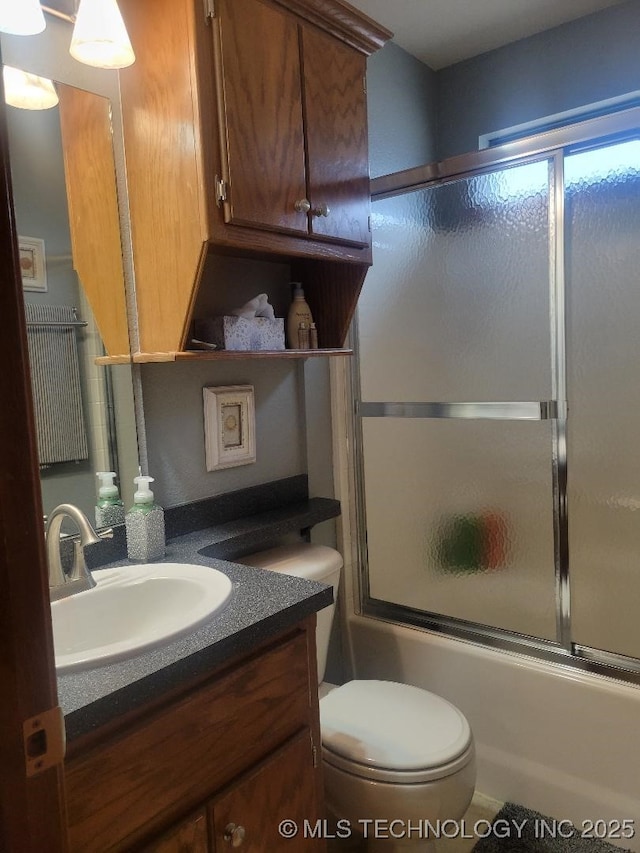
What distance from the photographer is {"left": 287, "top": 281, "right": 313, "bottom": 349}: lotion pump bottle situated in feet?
5.82

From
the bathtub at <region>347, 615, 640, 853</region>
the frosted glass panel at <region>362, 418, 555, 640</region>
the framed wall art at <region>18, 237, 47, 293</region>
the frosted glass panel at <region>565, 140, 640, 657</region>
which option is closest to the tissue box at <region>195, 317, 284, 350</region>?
the framed wall art at <region>18, 237, 47, 293</region>

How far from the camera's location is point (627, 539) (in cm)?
176

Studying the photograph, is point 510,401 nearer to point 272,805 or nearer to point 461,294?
point 461,294

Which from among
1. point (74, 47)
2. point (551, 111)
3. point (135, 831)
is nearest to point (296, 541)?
point (135, 831)

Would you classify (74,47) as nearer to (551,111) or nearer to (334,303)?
(334,303)

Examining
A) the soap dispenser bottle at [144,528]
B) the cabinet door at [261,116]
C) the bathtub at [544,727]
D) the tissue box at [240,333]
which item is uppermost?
the cabinet door at [261,116]

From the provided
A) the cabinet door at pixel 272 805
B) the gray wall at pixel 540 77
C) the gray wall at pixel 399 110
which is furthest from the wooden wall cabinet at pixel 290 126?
the cabinet door at pixel 272 805

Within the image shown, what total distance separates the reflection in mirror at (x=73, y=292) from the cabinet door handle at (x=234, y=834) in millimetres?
742

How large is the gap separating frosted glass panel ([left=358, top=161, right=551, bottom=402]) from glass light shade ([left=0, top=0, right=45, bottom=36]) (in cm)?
115

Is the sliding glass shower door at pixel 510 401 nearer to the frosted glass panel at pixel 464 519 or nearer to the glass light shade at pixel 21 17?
the frosted glass panel at pixel 464 519

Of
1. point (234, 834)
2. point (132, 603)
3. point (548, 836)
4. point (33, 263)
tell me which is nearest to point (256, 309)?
point (33, 263)

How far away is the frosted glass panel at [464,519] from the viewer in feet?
6.21

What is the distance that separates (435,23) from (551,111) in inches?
20.2

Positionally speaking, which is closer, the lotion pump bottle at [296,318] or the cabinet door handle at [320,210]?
the cabinet door handle at [320,210]
